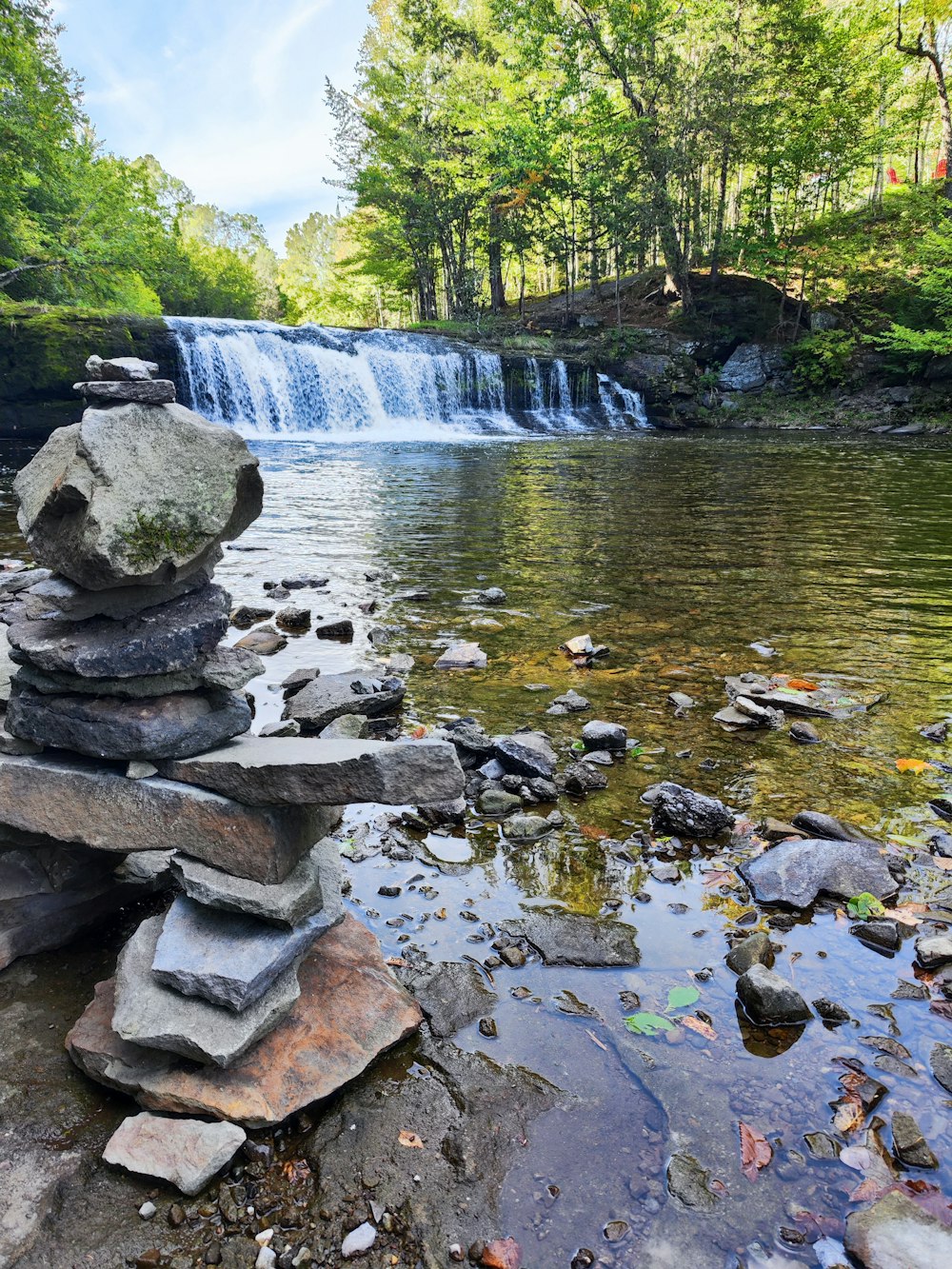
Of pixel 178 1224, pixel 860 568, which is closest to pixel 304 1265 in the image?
pixel 178 1224

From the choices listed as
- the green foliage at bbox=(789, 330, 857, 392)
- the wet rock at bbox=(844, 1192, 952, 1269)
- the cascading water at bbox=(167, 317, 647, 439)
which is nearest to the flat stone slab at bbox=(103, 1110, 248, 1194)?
the wet rock at bbox=(844, 1192, 952, 1269)

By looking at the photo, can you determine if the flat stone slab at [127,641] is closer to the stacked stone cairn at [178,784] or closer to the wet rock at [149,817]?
the stacked stone cairn at [178,784]

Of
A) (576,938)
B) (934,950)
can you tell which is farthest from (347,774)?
(934,950)

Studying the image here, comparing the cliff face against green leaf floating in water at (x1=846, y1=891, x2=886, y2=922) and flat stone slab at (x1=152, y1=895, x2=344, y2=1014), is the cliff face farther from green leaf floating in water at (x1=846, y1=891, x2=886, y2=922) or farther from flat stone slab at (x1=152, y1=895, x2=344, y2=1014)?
green leaf floating in water at (x1=846, y1=891, x2=886, y2=922)

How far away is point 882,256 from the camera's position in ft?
102

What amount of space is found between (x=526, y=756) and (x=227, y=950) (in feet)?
6.88

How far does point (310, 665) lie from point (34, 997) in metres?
3.29

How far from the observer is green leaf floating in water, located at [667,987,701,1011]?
2527 mm

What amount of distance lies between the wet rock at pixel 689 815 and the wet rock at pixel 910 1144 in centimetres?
151

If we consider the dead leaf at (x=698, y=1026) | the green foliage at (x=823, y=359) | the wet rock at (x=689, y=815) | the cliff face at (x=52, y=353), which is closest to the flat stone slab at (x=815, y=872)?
the wet rock at (x=689, y=815)

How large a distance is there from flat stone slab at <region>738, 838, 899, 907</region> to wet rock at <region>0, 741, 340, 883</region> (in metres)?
1.92

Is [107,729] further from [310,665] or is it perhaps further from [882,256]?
[882,256]

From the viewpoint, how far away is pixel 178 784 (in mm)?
2535

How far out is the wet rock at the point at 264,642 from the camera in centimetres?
600
